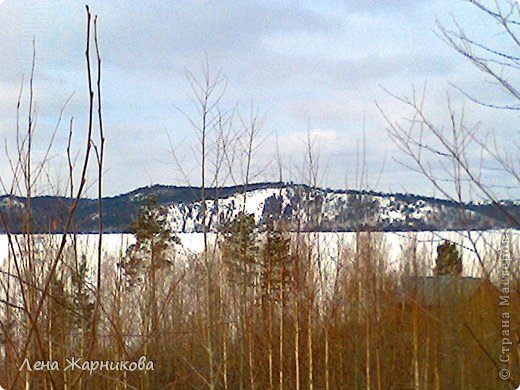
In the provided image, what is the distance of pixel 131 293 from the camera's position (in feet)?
4.66

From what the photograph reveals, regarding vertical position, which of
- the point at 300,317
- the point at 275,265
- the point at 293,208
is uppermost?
the point at 293,208

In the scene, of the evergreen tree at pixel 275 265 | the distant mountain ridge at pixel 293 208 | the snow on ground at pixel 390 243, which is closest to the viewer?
the snow on ground at pixel 390 243

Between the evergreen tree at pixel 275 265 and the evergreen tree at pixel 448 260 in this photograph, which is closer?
the evergreen tree at pixel 448 260

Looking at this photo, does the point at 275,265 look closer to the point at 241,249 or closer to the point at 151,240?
the point at 241,249

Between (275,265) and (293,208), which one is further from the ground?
(293,208)

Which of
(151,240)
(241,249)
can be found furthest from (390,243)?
(151,240)

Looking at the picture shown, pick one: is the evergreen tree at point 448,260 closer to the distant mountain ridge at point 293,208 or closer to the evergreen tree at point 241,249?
the distant mountain ridge at point 293,208

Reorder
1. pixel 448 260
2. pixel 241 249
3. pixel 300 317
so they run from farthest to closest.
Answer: pixel 241 249 → pixel 300 317 → pixel 448 260

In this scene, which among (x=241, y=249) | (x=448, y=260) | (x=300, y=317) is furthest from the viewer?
(x=241, y=249)

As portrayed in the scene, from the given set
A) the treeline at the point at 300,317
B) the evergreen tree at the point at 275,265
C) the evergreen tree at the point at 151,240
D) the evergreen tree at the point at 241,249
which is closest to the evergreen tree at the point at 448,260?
the treeline at the point at 300,317

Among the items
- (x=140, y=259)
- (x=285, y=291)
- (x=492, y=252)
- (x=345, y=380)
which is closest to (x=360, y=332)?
(x=345, y=380)

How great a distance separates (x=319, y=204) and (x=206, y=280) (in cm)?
39

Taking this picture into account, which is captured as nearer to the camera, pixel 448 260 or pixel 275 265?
pixel 448 260

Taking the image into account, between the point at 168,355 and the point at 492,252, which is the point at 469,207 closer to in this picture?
the point at 492,252
